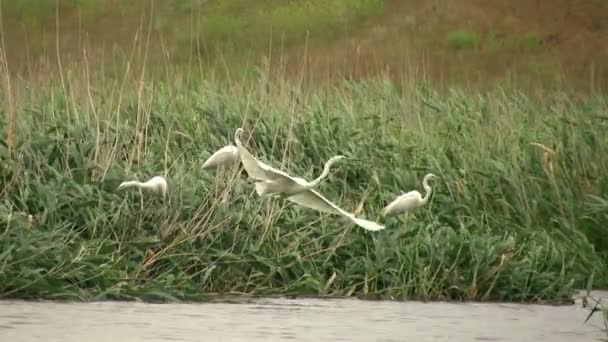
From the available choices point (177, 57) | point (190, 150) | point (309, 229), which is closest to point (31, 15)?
point (177, 57)

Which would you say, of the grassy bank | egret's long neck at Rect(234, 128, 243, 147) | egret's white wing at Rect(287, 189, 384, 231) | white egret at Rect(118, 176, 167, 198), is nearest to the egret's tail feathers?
egret's white wing at Rect(287, 189, 384, 231)

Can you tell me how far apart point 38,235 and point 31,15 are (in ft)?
77.2

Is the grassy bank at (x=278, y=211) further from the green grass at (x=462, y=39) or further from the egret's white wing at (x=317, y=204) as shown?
A: the green grass at (x=462, y=39)

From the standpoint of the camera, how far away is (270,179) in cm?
957

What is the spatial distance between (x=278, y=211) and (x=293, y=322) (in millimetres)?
1555

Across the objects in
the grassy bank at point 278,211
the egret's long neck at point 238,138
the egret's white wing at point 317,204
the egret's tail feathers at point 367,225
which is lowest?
the grassy bank at point 278,211

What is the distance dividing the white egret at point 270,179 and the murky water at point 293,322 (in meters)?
0.66

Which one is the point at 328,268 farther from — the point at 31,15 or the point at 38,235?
the point at 31,15

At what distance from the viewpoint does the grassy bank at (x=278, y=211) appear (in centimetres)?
925

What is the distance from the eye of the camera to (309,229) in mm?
10008

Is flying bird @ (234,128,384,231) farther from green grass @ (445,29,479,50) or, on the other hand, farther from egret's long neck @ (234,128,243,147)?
green grass @ (445,29,479,50)

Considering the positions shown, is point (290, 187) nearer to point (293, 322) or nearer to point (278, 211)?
point (278, 211)

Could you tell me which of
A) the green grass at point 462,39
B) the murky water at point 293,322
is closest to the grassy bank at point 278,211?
the murky water at point 293,322

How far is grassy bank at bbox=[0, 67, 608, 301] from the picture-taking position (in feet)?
30.3
